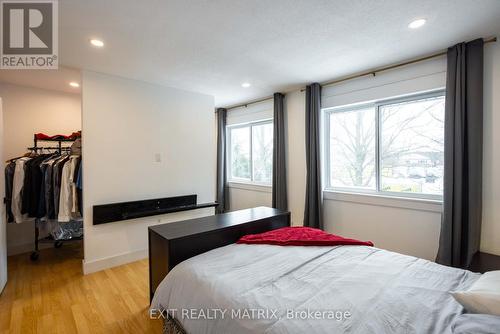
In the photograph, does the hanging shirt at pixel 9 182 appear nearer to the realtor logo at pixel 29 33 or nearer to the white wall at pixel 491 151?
the realtor logo at pixel 29 33

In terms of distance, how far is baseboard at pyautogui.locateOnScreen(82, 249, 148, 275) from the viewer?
9.18 ft

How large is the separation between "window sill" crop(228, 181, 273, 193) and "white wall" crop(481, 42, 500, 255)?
2699 millimetres

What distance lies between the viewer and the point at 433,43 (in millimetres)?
2271

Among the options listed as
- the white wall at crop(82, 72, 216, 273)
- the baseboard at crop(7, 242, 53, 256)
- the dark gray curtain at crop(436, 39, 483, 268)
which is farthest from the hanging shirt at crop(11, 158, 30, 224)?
the dark gray curtain at crop(436, 39, 483, 268)

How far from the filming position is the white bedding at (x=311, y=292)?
3.46 feet

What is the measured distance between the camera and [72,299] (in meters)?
2.26

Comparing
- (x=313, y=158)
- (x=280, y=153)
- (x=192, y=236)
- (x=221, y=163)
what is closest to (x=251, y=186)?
(x=221, y=163)

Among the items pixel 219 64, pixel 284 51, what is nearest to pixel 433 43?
pixel 284 51

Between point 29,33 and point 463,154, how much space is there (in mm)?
3864

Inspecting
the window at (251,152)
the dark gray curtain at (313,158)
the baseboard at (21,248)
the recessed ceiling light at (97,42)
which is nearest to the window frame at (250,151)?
the window at (251,152)

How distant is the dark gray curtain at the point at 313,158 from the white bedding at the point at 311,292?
1.64 metres

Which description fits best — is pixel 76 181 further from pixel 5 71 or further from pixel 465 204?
pixel 465 204

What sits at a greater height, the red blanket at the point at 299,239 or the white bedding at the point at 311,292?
the red blanket at the point at 299,239

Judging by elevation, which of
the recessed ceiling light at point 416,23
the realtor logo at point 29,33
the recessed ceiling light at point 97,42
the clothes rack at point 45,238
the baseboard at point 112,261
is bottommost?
the baseboard at point 112,261
